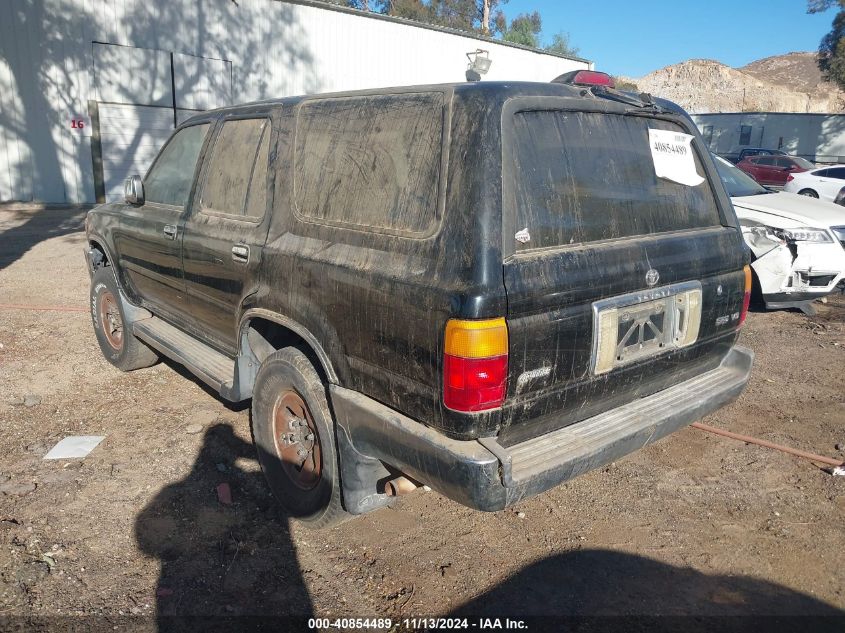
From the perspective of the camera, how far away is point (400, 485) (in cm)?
288

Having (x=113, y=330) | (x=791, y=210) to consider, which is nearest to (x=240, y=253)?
(x=113, y=330)

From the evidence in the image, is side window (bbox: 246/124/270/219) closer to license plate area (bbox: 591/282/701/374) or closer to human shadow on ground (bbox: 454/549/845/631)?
license plate area (bbox: 591/282/701/374)

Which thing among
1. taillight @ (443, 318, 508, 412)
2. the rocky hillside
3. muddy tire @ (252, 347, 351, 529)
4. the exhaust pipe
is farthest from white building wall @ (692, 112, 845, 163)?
taillight @ (443, 318, 508, 412)

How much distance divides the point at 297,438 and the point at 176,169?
2210mm

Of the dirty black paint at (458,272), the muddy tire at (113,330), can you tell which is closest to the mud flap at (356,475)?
the dirty black paint at (458,272)

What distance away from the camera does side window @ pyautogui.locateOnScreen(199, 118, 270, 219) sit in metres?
3.43

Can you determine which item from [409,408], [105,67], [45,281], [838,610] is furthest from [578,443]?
[105,67]

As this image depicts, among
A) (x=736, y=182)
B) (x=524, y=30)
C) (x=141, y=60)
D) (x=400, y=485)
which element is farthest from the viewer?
(x=524, y=30)

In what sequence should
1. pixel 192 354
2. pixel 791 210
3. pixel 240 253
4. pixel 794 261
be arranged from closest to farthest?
pixel 240 253 < pixel 192 354 < pixel 794 261 < pixel 791 210

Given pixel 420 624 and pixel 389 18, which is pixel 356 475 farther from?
pixel 389 18

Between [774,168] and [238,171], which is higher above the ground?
[238,171]

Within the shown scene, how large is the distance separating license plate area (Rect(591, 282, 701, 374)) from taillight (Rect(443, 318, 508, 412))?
19.5 inches

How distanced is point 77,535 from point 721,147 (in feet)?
128

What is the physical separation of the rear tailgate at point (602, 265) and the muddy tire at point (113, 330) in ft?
11.8
